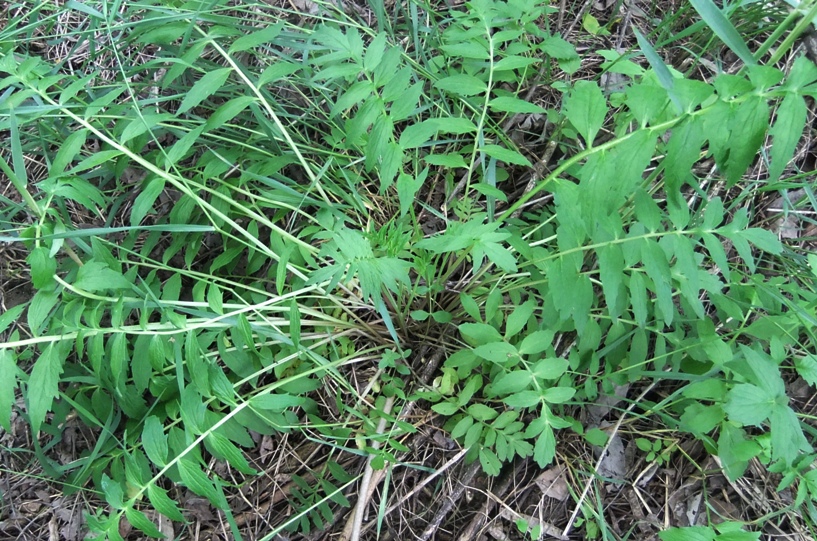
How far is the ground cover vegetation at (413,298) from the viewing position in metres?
1.32

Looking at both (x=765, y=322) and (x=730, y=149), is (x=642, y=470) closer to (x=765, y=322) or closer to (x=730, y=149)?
(x=765, y=322)

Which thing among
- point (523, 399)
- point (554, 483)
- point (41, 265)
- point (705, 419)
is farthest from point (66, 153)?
point (705, 419)

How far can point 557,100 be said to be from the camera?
7.27 ft

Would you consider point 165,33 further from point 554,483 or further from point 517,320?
point 554,483

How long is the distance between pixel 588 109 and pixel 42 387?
1366mm

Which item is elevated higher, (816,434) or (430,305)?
(816,434)

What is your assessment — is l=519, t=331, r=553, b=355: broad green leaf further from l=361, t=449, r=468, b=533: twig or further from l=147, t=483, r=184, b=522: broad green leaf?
l=147, t=483, r=184, b=522: broad green leaf

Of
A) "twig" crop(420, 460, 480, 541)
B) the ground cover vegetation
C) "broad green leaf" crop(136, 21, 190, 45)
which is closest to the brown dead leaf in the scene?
the ground cover vegetation

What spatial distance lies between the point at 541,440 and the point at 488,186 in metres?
0.69

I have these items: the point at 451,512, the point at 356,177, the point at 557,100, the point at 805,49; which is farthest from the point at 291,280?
the point at 805,49

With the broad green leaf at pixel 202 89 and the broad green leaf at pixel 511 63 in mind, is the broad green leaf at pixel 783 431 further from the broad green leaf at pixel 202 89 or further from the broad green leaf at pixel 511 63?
the broad green leaf at pixel 202 89

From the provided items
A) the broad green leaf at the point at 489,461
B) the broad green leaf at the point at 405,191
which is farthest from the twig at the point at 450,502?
the broad green leaf at the point at 405,191

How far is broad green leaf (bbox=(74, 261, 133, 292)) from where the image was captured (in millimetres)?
1332

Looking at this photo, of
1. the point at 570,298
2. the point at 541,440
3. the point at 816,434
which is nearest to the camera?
the point at 570,298
